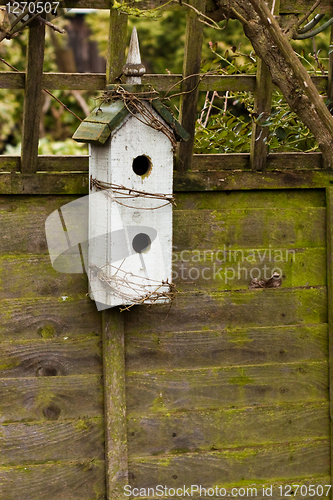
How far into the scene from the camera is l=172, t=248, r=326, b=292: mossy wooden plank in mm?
2234

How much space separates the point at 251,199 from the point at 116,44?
82 centimetres

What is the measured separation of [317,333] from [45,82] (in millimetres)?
1488

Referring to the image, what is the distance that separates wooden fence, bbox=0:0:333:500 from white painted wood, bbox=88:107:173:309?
240mm

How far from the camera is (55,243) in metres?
2.11

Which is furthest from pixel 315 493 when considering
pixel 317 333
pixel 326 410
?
pixel 317 333

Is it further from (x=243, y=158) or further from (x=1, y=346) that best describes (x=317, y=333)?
(x=1, y=346)

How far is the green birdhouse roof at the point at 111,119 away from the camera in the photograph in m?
1.76

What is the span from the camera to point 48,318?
2.13 meters

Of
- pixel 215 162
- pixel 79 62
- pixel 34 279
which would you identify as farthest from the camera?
pixel 79 62

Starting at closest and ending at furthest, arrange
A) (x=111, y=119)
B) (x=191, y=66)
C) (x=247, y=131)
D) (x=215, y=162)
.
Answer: (x=111, y=119)
(x=191, y=66)
(x=215, y=162)
(x=247, y=131)

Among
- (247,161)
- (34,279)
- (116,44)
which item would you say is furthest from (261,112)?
(34,279)

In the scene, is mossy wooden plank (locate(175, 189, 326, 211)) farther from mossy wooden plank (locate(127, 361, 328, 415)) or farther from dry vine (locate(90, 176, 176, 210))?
mossy wooden plank (locate(127, 361, 328, 415))

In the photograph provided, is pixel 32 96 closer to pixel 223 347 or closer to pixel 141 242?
pixel 141 242

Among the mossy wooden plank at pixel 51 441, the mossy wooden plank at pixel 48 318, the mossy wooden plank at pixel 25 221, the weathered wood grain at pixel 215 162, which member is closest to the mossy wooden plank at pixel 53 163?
the weathered wood grain at pixel 215 162
